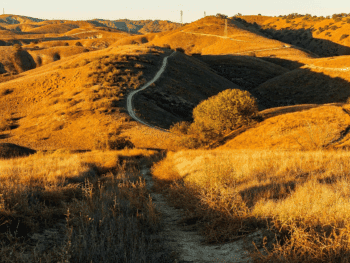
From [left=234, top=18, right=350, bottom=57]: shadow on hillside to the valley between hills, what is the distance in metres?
41.8

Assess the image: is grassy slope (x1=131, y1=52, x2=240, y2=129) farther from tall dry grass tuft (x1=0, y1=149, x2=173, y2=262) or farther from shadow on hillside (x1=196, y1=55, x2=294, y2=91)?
tall dry grass tuft (x1=0, y1=149, x2=173, y2=262)

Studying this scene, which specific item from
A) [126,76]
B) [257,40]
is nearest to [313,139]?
[126,76]

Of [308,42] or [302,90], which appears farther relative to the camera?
[308,42]

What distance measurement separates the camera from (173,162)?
14117mm

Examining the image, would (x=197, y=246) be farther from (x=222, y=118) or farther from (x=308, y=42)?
(x=308, y=42)

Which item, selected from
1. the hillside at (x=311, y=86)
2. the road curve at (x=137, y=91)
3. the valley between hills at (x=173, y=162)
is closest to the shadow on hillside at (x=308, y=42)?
the valley between hills at (x=173, y=162)

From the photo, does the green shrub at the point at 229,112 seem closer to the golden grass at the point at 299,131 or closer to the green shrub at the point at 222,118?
the green shrub at the point at 222,118

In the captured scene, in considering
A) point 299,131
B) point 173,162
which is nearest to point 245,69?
point 299,131

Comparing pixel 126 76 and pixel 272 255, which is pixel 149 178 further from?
pixel 126 76

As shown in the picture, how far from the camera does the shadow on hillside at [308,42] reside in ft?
340

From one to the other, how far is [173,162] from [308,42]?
13023cm

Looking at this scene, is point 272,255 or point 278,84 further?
point 278,84

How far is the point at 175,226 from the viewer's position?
625cm

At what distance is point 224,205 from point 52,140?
88.2 ft
